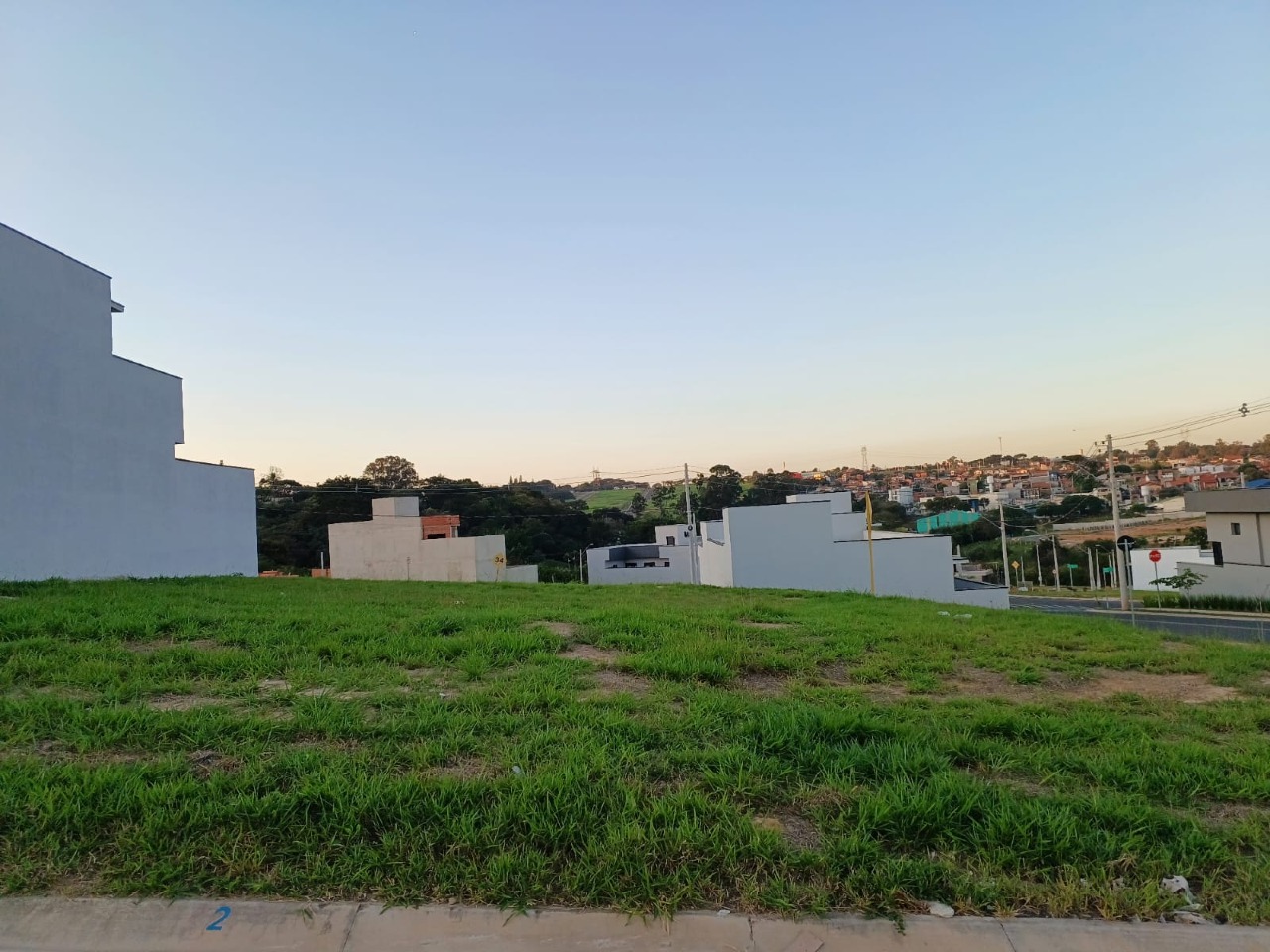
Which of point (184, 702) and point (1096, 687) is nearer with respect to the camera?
point (184, 702)

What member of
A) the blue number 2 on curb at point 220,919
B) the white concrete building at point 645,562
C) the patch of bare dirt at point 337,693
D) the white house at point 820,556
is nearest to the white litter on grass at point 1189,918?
the blue number 2 on curb at point 220,919

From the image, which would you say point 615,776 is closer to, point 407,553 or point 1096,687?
point 1096,687

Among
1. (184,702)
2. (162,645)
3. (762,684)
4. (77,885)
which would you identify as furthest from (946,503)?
(77,885)

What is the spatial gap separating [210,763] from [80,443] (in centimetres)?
1477

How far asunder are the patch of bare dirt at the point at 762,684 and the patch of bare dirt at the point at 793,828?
6.39 feet

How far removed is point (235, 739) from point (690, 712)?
96.6 inches

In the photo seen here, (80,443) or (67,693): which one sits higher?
(80,443)

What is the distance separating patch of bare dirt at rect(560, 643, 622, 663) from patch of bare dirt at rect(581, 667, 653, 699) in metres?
0.30

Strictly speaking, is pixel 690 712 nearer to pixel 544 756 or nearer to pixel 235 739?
pixel 544 756

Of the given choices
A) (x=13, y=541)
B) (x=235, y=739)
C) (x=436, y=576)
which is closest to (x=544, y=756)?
(x=235, y=739)

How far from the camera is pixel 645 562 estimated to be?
5153cm

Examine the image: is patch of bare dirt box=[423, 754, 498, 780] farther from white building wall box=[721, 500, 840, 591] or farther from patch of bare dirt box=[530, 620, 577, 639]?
white building wall box=[721, 500, 840, 591]

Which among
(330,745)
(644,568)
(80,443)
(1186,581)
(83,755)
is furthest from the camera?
(644,568)

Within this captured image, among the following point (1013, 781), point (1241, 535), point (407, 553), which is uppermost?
point (1013, 781)
